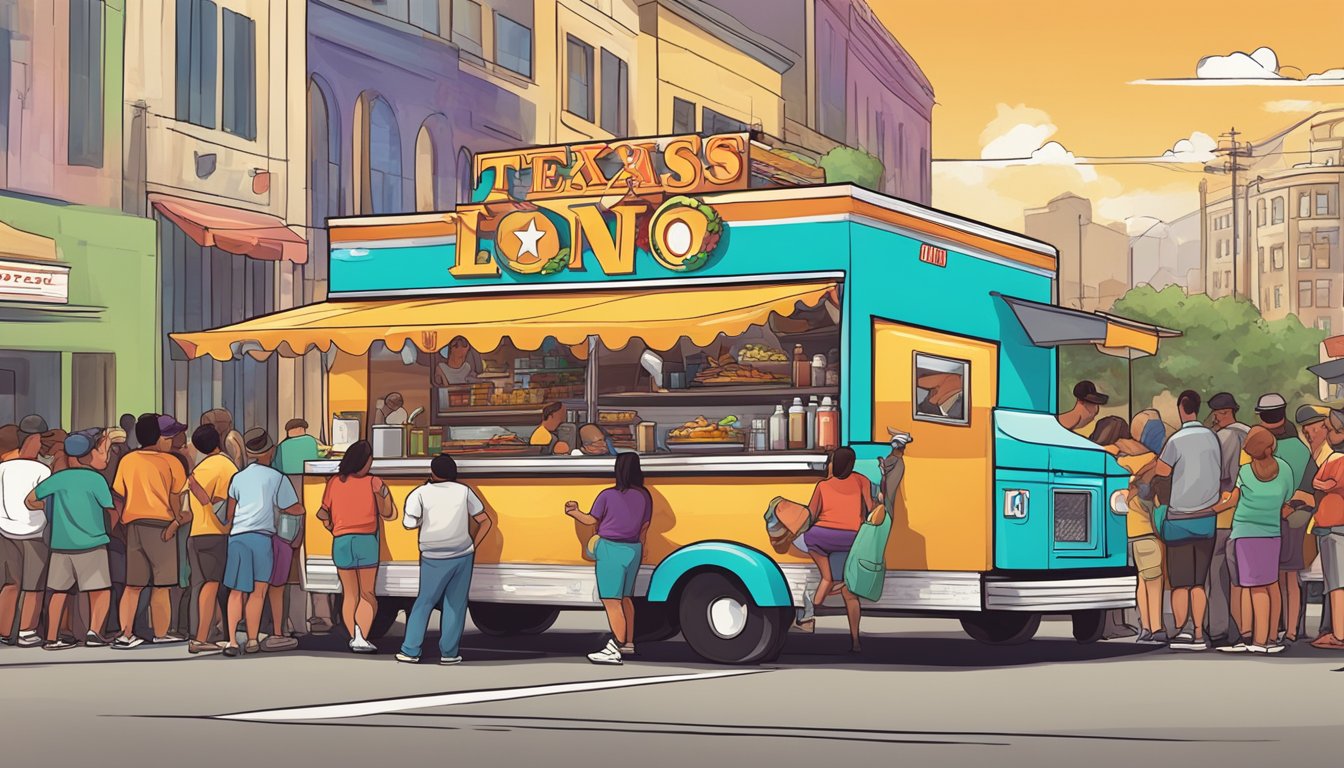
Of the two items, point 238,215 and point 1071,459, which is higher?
point 238,215

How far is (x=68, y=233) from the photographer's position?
83.8ft

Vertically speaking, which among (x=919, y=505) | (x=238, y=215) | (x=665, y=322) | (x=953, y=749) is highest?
(x=238, y=215)

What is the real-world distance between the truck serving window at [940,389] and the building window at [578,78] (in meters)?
25.2

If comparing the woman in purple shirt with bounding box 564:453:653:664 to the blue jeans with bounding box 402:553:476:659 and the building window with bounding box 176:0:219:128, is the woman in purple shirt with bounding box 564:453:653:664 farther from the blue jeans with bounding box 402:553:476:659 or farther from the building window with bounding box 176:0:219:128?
the building window with bounding box 176:0:219:128

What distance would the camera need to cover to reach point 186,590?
1769 cm

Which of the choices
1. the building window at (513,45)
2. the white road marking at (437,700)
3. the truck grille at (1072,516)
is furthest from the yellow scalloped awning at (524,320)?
the building window at (513,45)

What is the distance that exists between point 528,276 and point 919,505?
3827 millimetres

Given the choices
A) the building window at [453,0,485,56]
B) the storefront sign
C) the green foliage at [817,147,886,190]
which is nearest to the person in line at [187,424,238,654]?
the storefront sign

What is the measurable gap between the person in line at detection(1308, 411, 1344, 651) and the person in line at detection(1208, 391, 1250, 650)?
2.13 ft

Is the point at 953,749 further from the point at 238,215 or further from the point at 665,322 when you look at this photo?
the point at 238,215

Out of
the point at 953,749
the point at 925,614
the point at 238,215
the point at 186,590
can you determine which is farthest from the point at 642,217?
the point at 238,215

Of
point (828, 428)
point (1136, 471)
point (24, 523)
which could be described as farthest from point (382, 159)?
point (828, 428)

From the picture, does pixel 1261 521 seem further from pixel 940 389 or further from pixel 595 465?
pixel 595 465

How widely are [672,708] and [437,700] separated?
152cm
